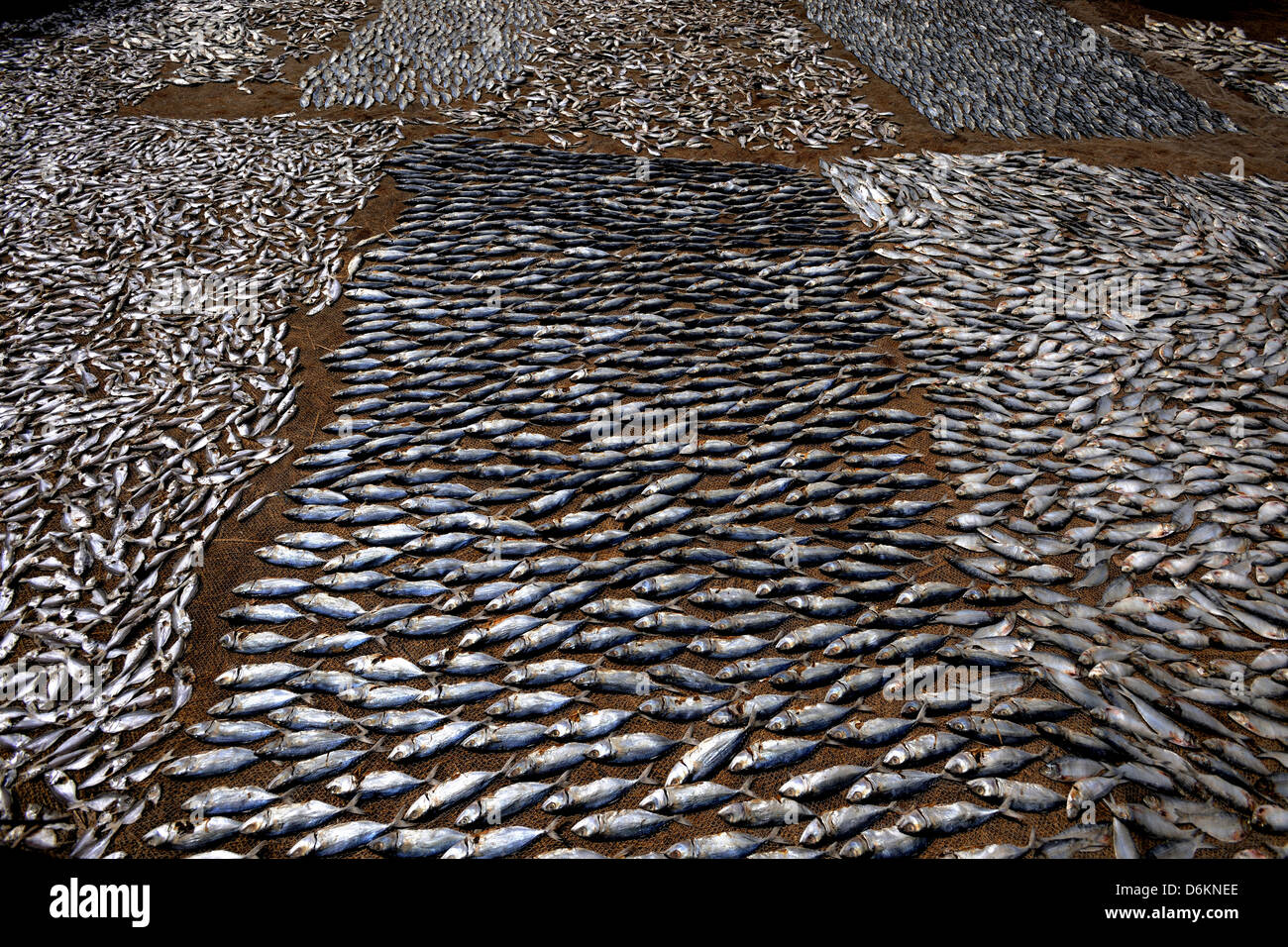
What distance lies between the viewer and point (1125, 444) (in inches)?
206

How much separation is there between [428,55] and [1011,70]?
963cm

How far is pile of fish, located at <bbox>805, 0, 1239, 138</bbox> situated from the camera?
10.2 meters

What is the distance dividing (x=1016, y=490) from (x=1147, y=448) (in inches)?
46.0

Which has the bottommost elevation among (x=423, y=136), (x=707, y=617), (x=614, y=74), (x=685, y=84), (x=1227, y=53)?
(x=707, y=617)

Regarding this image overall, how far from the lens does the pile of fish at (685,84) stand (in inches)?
383

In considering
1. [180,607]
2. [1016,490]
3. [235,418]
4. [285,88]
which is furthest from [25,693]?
[285,88]

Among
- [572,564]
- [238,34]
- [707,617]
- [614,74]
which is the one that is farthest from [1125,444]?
[238,34]

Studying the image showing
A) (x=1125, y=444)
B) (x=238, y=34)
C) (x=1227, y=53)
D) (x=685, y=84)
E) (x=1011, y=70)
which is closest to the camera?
(x=1125, y=444)

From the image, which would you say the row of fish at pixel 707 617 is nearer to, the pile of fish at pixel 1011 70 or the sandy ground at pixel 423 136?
the sandy ground at pixel 423 136

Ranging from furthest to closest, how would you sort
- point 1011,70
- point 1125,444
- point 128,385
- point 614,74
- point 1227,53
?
point 1227,53
point 1011,70
point 614,74
point 128,385
point 1125,444

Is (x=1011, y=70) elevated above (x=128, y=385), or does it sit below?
above

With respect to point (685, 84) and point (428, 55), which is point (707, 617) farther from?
point (428, 55)

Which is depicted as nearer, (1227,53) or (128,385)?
(128,385)
